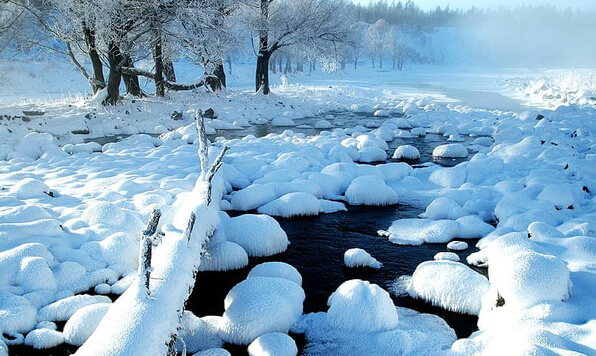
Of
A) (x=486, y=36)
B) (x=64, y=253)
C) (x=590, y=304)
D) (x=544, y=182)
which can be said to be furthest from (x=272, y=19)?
(x=486, y=36)

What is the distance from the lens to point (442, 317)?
3.86 metres

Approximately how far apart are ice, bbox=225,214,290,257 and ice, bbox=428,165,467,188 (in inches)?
156

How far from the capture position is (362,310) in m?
3.58

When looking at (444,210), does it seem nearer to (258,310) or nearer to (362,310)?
(362,310)

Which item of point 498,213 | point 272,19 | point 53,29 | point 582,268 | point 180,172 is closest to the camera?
point 582,268

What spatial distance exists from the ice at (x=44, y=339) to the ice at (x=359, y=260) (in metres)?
2.87

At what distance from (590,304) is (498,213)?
265cm

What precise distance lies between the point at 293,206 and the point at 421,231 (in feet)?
6.19

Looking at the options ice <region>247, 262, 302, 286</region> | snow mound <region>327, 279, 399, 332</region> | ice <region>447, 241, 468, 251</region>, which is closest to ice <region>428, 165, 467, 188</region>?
ice <region>447, 241, 468, 251</region>

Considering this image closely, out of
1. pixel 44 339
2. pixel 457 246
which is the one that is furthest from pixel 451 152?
pixel 44 339

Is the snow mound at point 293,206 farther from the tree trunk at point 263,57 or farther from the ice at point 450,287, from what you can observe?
the tree trunk at point 263,57

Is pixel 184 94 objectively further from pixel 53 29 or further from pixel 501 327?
pixel 501 327

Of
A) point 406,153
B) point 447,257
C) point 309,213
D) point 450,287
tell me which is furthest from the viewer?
point 406,153

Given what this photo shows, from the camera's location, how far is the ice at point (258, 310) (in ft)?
11.2
